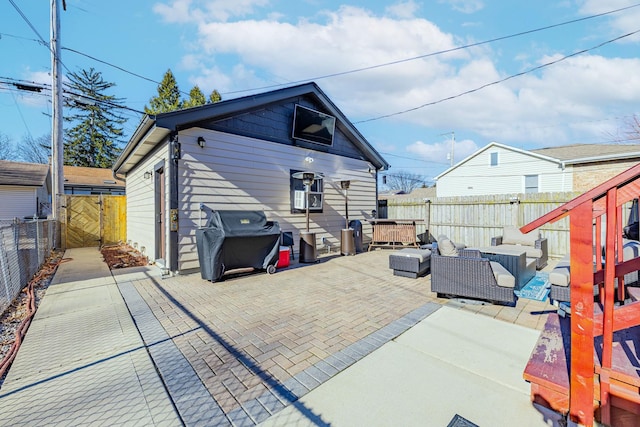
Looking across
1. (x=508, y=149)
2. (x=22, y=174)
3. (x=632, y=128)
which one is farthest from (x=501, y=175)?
(x=22, y=174)

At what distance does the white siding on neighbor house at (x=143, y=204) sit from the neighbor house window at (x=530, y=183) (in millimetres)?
18449

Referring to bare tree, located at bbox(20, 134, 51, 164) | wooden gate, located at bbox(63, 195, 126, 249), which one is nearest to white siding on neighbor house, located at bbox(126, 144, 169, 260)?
wooden gate, located at bbox(63, 195, 126, 249)

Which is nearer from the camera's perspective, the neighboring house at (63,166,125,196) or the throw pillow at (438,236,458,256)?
the throw pillow at (438,236,458,256)

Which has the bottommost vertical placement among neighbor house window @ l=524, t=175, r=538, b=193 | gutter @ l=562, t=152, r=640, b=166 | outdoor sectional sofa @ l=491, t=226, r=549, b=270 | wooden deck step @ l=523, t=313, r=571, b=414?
wooden deck step @ l=523, t=313, r=571, b=414

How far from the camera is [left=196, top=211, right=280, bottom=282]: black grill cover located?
199 inches

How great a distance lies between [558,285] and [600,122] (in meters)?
18.5

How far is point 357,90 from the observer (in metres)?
11.4

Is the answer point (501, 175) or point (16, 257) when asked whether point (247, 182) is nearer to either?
point (16, 257)

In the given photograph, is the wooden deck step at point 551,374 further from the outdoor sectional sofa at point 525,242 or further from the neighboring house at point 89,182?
the neighboring house at point 89,182

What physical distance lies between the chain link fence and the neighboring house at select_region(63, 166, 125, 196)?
1333 centimetres

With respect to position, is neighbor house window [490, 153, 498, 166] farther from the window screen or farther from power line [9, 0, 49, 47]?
power line [9, 0, 49, 47]

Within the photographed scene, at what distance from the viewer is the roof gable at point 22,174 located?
44.0 ft

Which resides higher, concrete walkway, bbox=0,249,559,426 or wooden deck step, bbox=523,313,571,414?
wooden deck step, bbox=523,313,571,414

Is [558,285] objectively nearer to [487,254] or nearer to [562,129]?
[487,254]
